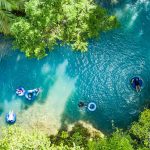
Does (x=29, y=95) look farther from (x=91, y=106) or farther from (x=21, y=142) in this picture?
(x=21, y=142)

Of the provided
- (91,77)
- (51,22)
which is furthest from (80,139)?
(51,22)

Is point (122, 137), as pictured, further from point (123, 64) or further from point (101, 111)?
point (123, 64)

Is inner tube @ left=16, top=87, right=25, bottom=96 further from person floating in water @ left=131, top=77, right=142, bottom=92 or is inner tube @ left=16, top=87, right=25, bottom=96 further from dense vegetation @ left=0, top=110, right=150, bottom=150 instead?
person floating in water @ left=131, top=77, right=142, bottom=92

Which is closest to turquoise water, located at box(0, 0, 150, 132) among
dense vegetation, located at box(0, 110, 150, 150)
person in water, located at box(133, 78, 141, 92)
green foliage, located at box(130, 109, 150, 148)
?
person in water, located at box(133, 78, 141, 92)

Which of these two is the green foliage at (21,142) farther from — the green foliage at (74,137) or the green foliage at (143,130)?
the green foliage at (143,130)

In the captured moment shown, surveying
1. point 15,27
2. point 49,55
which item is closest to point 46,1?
point 15,27

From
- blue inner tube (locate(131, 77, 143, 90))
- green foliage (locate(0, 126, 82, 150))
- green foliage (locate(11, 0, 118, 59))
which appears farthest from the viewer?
blue inner tube (locate(131, 77, 143, 90))

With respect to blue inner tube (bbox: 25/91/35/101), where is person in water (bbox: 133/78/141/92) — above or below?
above

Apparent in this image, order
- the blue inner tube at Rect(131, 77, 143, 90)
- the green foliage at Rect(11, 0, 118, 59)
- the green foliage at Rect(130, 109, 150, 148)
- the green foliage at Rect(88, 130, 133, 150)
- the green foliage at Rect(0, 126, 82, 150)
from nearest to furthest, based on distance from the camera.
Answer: the green foliage at Rect(0, 126, 82, 150) < the green foliage at Rect(88, 130, 133, 150) < the green foliage at Rect(11, 0, 118, 59) < the green foliage at Rect(130, 109, 150, 148) < the blue inner tube at Rect(131, 77, 143, 90)
